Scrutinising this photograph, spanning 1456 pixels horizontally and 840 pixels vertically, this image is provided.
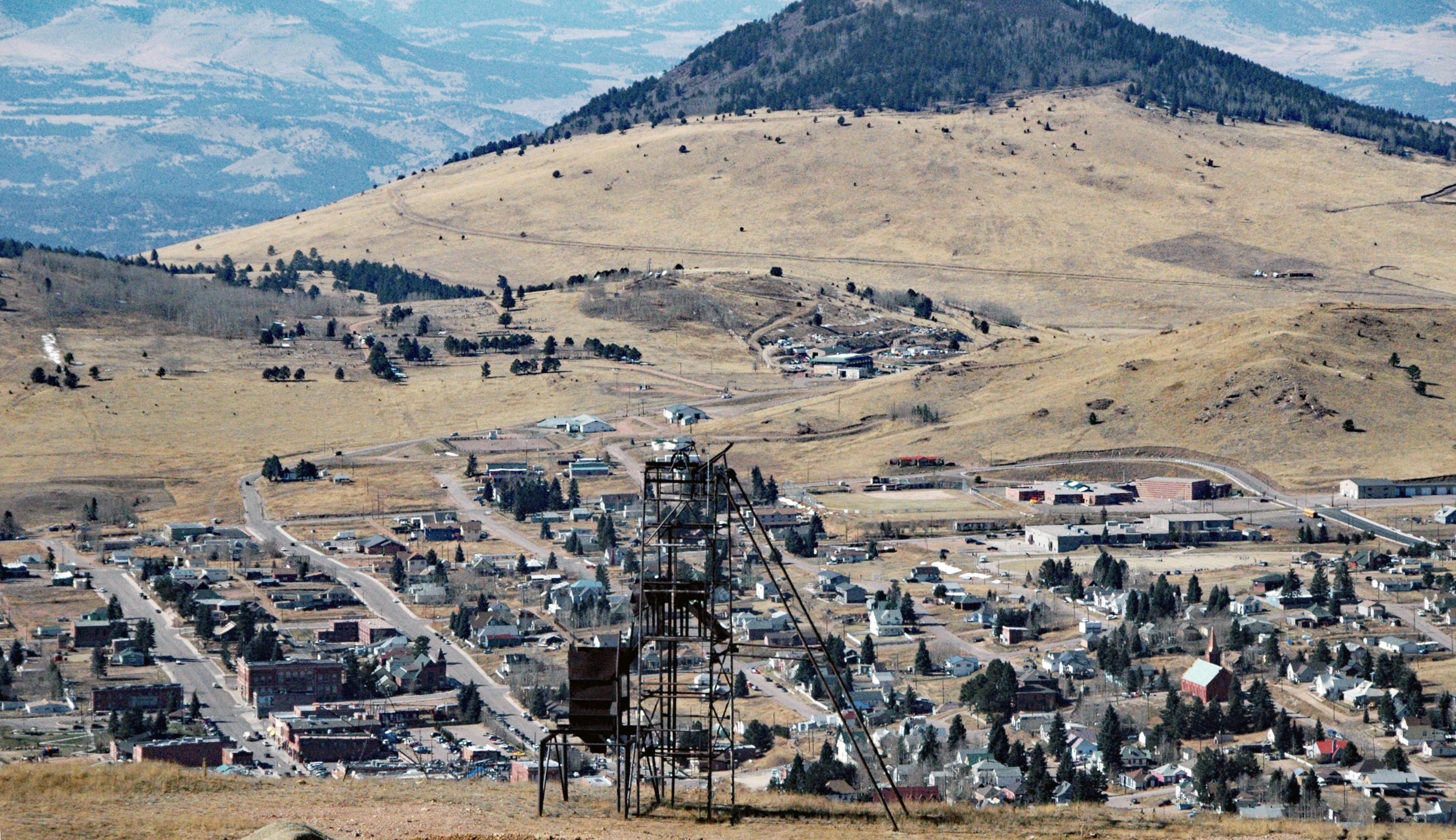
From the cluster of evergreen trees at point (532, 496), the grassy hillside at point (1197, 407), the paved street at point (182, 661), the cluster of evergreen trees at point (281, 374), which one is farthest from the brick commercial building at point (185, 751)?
the cluster of evergreen trees at point (281, 374)

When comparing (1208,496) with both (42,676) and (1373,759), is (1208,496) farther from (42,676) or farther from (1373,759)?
(42,676)

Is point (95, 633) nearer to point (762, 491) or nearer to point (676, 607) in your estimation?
point (762, 491)

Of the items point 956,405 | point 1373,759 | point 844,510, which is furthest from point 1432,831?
point 956,405

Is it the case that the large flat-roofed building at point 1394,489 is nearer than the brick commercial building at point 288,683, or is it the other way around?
the brick commercial building at point 288,683

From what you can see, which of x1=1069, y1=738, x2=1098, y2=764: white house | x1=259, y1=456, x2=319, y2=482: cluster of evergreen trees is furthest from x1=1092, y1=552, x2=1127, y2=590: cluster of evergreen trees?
x1=259, y1=456, x2=319, y2=482: cluster of evergreen trees

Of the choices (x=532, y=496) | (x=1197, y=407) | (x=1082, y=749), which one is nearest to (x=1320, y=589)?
(x=1082, y=749)

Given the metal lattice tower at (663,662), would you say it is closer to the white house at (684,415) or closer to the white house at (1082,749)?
the white house at (1082,749)

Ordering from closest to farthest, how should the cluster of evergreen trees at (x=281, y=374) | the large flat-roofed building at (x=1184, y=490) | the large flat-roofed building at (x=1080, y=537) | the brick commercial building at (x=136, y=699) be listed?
the brick commercial building at (x=136, y=699), the large flat-roofed building at (x=1080, y=537), the large flat-roofed building at (x=1184, y=490), the cluster of evergreen trees at (x=281, y=374)
